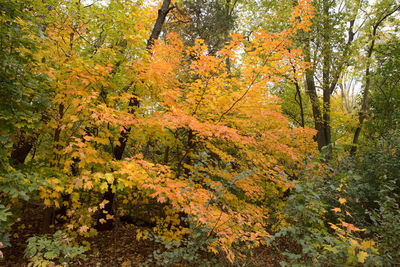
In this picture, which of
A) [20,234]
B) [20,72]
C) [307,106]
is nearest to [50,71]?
[20,72]

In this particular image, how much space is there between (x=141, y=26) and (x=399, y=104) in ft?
50.3

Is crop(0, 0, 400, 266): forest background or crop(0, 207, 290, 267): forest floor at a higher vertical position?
crop(0, 0, 400, 266): forest background

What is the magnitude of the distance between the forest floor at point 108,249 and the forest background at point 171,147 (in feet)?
0.16

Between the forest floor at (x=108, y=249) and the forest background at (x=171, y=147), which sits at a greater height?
the forest background at (x=171, y=147)

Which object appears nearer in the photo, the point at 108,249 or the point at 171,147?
the point at 108,249

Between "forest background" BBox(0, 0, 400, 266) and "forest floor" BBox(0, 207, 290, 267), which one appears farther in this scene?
"forest floor" BBox(0, 207, 290, 267)

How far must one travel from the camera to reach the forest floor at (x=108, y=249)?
5500 mm

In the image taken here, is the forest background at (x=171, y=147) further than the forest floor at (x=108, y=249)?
No

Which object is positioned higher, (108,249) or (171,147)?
(171,147)

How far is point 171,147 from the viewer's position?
276 inches

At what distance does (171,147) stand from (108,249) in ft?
12.1

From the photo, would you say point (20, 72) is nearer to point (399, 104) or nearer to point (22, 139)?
point (22, 139)

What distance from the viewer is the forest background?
10.2 feet

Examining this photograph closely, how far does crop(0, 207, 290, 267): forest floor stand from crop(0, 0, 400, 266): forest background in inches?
1.9
